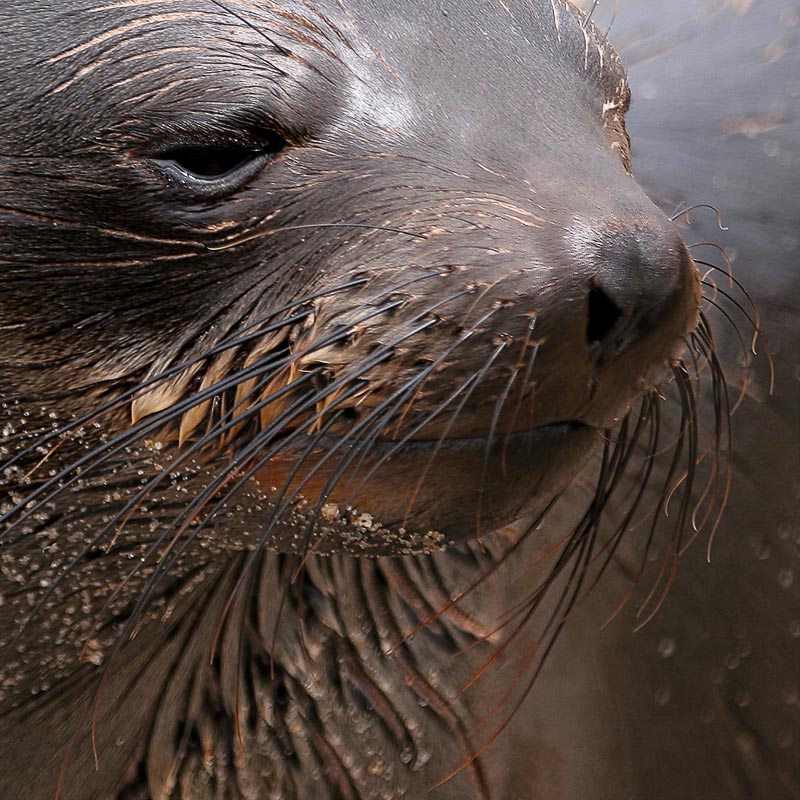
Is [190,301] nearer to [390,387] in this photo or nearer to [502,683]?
[390,387]

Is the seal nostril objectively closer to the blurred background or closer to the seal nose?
the seal nose

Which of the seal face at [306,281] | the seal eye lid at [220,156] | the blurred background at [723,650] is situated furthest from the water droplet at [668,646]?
the seal eye lid at [220,156]

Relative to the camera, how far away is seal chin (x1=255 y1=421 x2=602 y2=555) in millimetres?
1186

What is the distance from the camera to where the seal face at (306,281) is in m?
1.13

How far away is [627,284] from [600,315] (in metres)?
0.04

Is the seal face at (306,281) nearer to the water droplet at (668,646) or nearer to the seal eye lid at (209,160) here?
the seal eye lid at (209,160)

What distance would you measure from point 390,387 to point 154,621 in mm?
629

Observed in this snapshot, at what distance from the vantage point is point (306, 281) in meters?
1.22

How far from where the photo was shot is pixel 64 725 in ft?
5.24

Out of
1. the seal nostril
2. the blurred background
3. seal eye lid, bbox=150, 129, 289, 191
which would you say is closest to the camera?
the seal nostril

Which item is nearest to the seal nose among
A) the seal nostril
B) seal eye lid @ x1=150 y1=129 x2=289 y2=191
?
the seal nostril

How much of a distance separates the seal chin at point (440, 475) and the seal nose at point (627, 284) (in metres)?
0.12

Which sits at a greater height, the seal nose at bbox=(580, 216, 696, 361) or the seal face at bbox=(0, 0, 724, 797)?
the seal face at bbox=(0, 0, 724, 797)

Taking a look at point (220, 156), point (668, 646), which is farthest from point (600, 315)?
point (668, 646)
